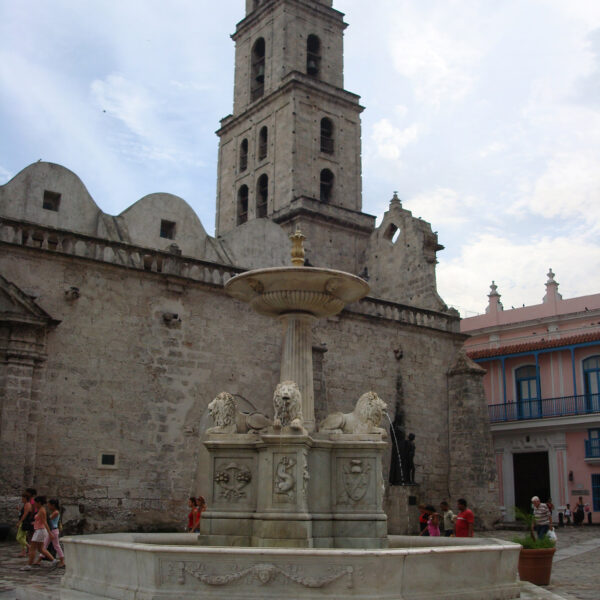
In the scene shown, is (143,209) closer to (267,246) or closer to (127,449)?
(267,246)

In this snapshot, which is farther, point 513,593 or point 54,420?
Answer: point 54,420

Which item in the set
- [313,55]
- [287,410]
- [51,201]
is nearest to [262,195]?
[313,55]

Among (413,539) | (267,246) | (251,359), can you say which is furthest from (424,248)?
(413,539)

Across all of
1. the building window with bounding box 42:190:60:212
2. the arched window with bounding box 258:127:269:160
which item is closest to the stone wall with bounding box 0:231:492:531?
the building window with bounding box 42:190:60:212

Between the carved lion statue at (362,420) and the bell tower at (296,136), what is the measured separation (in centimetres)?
1767

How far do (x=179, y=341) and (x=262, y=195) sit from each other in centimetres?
1390

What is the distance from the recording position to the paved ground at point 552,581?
25.9 ft

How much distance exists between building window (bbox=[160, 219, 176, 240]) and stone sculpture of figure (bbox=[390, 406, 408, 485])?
311 inches

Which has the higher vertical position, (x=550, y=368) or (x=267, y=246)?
(x=267, y=246)

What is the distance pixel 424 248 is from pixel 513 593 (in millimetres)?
17655

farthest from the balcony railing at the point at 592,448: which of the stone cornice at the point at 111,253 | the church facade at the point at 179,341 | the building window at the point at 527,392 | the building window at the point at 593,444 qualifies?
the stone cornice at the point at 111,253

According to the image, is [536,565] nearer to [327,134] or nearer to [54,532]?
[54,532]

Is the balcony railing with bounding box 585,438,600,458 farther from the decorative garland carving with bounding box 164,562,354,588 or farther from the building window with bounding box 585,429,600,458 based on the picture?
the decorative garland carving with bounding box 164,562,354,588

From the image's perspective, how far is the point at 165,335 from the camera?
16766 millimetres
